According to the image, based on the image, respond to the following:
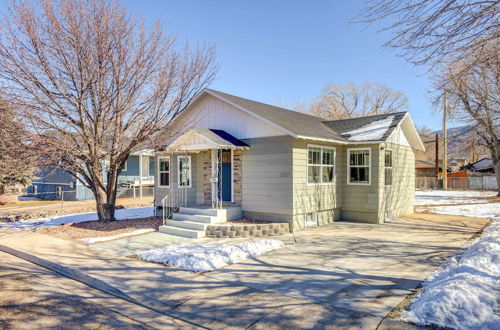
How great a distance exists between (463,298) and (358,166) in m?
8.26

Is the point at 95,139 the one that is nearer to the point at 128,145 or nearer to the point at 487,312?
the point at 128,145

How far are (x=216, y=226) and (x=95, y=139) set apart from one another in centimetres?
481

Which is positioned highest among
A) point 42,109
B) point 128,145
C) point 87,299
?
point 42,109

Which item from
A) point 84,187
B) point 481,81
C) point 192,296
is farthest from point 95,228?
point 481,81

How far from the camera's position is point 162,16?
11227 millimetres

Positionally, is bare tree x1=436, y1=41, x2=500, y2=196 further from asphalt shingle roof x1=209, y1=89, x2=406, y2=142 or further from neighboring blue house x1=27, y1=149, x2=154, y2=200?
neighboring blue house x1=27, y1=149, x2=154, y2=200

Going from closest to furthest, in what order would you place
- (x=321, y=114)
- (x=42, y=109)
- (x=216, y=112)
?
(x=42, y=109), (x=216, y=112), (x=321, y=114)

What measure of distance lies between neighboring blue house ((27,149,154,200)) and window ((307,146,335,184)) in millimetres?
13341

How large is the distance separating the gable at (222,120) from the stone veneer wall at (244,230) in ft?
9.85

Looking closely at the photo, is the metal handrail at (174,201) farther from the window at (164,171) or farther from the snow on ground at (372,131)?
the snow on ground at (372,131)

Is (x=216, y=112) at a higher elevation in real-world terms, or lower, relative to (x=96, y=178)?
higher

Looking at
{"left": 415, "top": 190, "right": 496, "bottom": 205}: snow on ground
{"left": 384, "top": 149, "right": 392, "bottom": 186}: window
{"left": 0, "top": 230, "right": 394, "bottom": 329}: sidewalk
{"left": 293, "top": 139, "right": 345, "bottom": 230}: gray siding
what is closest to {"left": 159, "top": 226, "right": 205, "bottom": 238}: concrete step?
{"left": 0, "top": 230, "right": 394, "bottom": 329}: sidewalk

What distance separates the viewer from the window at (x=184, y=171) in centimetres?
1248

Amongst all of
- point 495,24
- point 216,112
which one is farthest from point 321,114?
point 495,24
